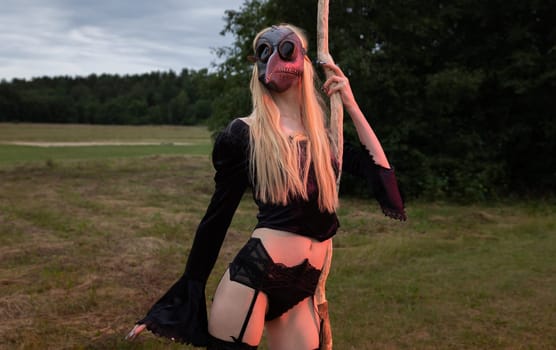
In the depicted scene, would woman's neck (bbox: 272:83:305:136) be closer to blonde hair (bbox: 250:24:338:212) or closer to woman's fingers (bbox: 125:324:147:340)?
blonde hair (bbox: 250:24:338:212)

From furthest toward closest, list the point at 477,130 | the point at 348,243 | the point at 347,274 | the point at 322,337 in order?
1. the point at 477,130
2. the point at 348,243
3. the point at 347,274
4. the point at 322,337

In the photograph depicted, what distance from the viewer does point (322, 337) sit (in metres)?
2.51

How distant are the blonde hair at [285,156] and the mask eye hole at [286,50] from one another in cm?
11

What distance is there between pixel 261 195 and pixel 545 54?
1477 centimetres

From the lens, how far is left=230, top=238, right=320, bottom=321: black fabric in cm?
229

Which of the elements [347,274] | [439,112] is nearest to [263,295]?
[347,274]

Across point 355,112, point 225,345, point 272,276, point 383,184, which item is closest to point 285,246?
point 272,276

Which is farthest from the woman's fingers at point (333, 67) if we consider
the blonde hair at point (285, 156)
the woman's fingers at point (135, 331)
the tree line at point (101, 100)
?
the tree line at point (101, 100)

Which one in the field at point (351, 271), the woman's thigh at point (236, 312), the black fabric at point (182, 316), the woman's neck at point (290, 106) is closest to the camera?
the woman's thigh at point (236, 312)

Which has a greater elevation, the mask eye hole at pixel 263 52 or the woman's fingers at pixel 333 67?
the mask eye hole at pixel 263 52

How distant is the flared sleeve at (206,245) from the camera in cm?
242

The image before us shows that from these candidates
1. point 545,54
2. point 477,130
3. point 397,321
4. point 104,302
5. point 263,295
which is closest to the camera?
point 263,295

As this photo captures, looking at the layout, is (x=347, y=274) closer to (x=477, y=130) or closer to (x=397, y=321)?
(x=397, y=321)

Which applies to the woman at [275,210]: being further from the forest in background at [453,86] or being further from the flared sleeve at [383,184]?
the forest in background at [453,86]
